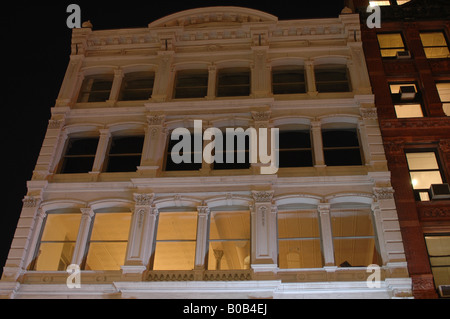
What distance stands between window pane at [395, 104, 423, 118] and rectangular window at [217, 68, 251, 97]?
221 inches

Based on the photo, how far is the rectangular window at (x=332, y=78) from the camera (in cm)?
1992

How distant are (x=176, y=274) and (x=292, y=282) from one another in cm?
326

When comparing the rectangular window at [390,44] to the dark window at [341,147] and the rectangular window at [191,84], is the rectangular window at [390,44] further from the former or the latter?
the rectangular window at [191,84]

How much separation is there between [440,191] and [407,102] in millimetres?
4280

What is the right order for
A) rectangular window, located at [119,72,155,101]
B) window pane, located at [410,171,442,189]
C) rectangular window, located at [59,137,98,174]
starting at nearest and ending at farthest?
window pane, located at [410,171,442,189]
rectangular window, located at [59,137,98,174]
rectangular window, located at [119,72,155,101]

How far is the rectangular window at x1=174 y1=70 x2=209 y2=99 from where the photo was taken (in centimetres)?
2015

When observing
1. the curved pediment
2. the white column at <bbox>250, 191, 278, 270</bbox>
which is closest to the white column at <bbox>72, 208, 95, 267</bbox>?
the white column at <bbox>250, 191, 278, 270</bbox>

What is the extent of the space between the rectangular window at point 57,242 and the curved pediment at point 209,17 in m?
9.13

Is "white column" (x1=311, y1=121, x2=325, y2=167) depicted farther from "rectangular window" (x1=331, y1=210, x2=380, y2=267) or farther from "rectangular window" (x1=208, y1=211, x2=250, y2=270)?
"rectangular window" (x1=208, y1=211, x2=250, y2=270)

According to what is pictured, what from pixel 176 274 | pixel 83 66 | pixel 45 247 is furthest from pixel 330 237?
pixel 83 66

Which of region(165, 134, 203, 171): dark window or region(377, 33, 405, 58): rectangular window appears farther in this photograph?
region(377, 33, 405, 58): rectangular window

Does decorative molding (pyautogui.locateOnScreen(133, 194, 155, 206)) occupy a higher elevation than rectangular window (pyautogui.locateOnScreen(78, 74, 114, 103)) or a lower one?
lower

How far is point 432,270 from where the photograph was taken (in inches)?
573
